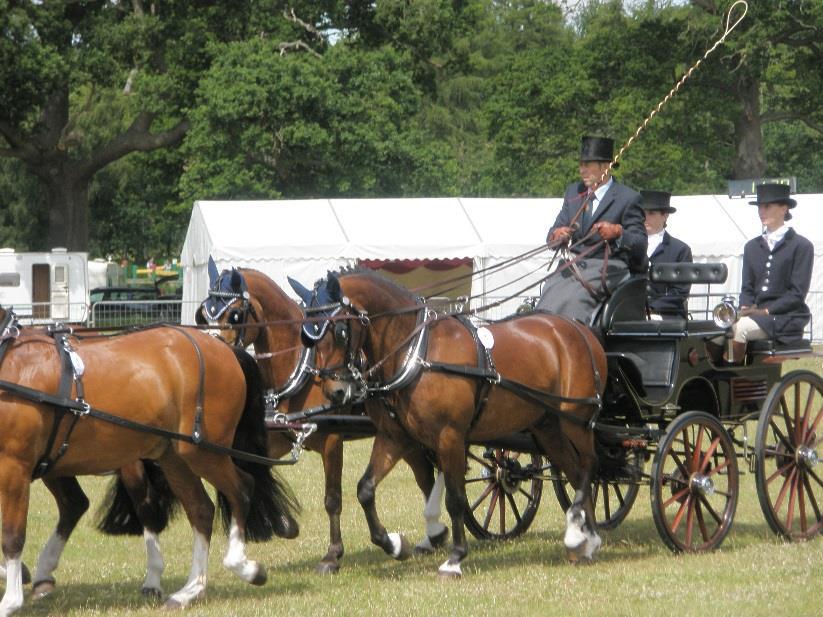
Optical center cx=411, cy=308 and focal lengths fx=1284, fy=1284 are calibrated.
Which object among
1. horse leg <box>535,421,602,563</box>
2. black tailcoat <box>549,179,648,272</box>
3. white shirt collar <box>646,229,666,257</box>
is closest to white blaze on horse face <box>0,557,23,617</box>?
horse leg <box>535,421,602,563</box>

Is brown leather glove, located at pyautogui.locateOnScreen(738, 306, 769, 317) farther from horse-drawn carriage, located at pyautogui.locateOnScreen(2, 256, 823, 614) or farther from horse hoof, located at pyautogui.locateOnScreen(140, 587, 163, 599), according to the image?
horse hoof, located at pyautogui.locateOnScreen(140, 587, 163, 599)

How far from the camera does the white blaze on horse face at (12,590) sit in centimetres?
629

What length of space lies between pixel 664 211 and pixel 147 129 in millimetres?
22874

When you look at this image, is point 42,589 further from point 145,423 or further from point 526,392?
point 526,392

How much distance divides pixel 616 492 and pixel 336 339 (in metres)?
3.30

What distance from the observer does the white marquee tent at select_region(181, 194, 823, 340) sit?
71.9ft

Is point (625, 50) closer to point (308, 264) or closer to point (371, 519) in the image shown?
point (308, 264)

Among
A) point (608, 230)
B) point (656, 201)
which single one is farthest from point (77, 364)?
point (656, 201)

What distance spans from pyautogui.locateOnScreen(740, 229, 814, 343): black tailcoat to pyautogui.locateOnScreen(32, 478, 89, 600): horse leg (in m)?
4.58

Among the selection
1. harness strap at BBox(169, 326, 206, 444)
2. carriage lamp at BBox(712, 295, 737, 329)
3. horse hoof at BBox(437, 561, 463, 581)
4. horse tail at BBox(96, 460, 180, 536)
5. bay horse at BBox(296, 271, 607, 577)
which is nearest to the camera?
harness strap at BBox(169, 326, 206, 444)

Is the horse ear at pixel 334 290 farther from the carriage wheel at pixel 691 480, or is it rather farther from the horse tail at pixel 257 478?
the carriage wheel at pixel 691 480

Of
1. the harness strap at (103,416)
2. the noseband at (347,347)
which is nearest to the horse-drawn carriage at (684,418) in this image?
the noseband at (347,347)

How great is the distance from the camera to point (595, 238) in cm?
853

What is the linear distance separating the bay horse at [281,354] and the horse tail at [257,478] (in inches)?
10.9
